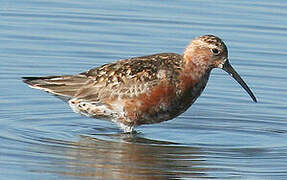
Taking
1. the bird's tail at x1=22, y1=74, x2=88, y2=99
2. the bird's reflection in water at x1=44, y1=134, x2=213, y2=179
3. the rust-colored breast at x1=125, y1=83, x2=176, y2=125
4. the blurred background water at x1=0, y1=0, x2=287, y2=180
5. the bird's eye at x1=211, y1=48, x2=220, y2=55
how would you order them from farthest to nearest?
the bird's tail at x1=22, y1=74, x2=88, y2=99
the bird's eye at x1=211, y1=48, x2=220, y2=55
the rust-colored breast at x1=125, y1=83, x2=176, y2=125
the blurred background water at x1=0, y1=0, x2=287, y2=180
the bird's reflection in water at x1=44, y1=134, x2=213, y2=179

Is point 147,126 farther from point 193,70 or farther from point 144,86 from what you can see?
point 193,70

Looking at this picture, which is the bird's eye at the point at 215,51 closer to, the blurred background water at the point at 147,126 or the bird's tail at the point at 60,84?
the blurred background water at the point at 147,126

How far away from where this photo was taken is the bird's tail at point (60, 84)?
15.3 meters

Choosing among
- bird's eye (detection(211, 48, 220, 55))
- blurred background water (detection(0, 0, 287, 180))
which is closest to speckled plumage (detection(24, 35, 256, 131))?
bird's eye (detection(211, 48, 220, 55))

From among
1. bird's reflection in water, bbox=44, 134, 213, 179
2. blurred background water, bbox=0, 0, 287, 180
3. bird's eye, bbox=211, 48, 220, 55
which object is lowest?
bird's reflection in water, bbox=44, 134, 213, 179

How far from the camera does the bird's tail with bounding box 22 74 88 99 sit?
50.2 feet

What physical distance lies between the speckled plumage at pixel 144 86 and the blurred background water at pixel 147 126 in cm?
36

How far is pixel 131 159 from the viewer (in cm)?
1377

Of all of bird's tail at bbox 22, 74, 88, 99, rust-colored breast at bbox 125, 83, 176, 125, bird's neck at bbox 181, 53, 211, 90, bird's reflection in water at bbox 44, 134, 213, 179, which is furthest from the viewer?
bird's tail at bbox 22, 74, 88, 99

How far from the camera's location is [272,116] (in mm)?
16109

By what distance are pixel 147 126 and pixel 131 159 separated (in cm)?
218

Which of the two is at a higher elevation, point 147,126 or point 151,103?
point 151,103

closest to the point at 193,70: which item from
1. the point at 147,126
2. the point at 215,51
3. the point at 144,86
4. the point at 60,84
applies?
the point at 215,51

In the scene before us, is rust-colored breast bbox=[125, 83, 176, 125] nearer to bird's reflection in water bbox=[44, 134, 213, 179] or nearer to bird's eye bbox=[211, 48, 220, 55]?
bird's reflection in water bbox=[44, 134, 213, 179]
